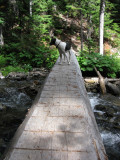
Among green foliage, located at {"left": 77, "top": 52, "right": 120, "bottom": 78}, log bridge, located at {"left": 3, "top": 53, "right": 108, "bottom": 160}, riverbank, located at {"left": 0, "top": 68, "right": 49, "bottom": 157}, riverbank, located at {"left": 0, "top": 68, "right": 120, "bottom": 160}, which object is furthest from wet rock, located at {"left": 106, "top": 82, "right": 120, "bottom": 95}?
log bridge, located at {"left": 3, "top": 53, "right": 108, "bottom": 160}

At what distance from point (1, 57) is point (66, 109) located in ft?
35.3

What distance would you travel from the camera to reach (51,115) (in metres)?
1.96

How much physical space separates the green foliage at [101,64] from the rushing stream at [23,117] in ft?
13.7

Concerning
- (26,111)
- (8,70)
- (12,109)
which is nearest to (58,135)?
(26,111)

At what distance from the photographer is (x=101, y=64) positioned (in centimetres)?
1020

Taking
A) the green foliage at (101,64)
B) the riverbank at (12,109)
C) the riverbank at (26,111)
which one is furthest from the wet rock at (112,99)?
the green foliage at (101,64)

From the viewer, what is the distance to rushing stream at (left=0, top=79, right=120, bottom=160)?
307 centimetres

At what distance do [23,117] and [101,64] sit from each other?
25.8ft

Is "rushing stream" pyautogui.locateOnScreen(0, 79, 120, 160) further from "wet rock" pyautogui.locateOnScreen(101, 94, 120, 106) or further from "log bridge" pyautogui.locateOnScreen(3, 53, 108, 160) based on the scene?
"log bridge" pyautogui.locateOnScreen(3, 53, 108, 160)

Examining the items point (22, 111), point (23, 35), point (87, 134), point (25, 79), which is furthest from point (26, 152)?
point (23, 35)

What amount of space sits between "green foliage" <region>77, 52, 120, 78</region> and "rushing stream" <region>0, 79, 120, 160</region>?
13.7 ft

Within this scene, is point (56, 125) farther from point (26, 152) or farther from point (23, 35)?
point (23, 35)

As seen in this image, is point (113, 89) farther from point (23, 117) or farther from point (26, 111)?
point (23, 117)

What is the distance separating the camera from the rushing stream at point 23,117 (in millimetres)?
3074
